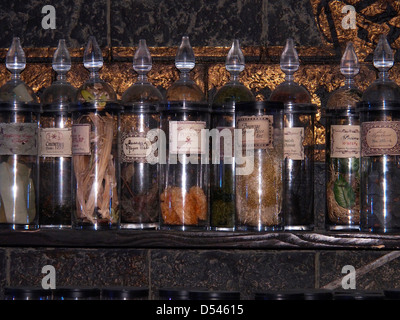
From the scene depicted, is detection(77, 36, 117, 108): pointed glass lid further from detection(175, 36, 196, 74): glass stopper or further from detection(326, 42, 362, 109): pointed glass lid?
detection(326, 42, 362, 109): pointed glass lid

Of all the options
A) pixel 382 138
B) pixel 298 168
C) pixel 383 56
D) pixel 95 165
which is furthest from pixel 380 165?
pixel 95 165

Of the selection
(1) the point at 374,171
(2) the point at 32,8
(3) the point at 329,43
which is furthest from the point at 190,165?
(2) the point at 32,8

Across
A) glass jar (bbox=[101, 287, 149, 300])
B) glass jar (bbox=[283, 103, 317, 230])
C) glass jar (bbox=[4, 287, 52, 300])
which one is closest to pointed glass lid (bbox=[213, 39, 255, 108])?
glass jar (bbox=[283, 103, 317, 230])

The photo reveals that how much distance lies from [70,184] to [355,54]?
2.34 feet

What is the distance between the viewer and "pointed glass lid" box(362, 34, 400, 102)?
156 cm

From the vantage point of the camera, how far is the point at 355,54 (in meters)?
1.67

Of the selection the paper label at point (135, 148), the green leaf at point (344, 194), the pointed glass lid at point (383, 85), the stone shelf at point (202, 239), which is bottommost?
the stone shelf at point (202, 239)

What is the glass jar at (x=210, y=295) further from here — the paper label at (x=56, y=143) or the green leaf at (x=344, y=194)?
the paper label at (x=56, y=143)

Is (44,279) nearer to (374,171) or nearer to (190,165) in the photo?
(190,165)

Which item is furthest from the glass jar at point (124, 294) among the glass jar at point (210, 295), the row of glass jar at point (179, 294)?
the glass jar at point (210, 295)

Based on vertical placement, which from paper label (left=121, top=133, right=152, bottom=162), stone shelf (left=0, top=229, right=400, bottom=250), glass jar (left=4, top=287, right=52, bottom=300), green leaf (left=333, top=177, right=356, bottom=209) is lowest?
glass jar (left=4, top=287, right=52, bottom=300)

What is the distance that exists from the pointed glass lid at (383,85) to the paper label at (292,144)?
0.56 feet

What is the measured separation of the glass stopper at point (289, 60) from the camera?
166 cm

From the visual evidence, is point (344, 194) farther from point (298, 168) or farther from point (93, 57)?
point (93, 57)
